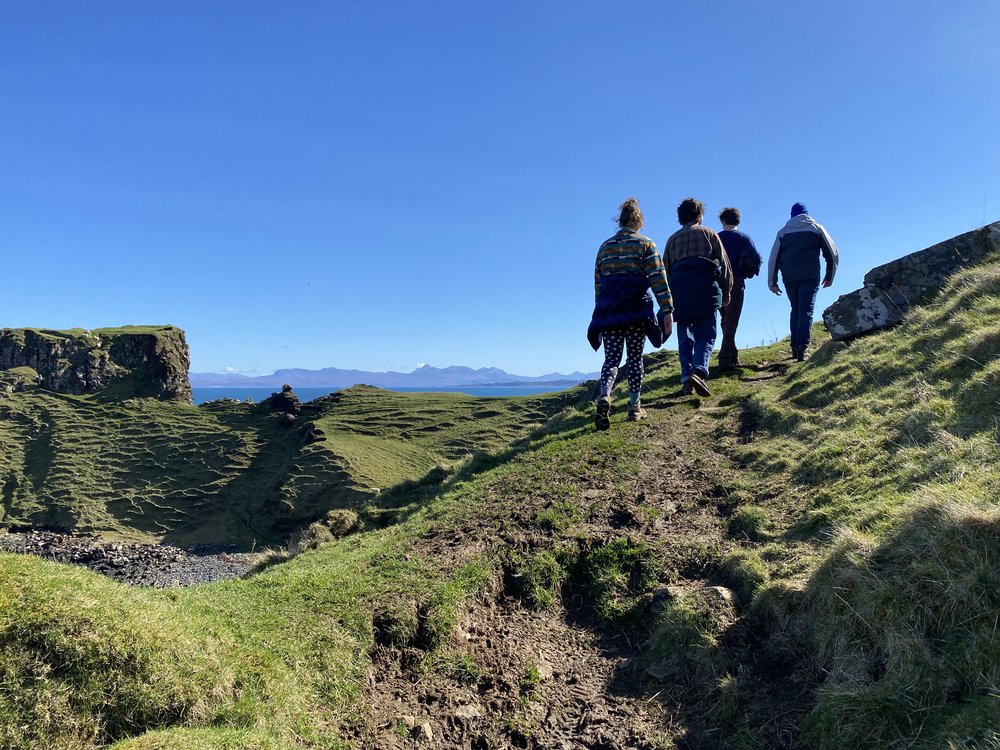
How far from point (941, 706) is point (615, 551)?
148 inches

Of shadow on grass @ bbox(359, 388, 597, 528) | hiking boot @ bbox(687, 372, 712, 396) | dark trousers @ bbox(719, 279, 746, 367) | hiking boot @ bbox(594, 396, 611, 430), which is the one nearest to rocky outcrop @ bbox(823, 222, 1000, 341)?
dark trousers @ bbox(719, 279, 746, 367)

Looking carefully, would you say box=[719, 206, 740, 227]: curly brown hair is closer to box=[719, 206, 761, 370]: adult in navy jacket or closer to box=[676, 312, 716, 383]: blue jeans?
box=[719, 206, 761, 370]: adult in navy jacket

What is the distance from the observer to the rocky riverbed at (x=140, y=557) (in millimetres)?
40344

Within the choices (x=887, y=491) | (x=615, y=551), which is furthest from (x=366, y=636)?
(x=887, y=491)

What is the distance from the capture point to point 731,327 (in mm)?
15680

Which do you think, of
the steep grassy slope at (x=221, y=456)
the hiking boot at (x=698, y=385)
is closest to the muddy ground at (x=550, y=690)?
the hiking boot at (x=698, y=385)

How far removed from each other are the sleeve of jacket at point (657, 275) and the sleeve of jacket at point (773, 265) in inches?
241

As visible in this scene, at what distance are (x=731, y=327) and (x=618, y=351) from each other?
6636 millimetres

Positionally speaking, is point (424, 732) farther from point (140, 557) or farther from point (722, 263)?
point (140, 557)

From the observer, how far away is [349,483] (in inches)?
1854

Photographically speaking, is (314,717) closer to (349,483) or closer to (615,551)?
(615,551)

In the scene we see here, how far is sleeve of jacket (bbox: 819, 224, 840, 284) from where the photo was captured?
13984 mm

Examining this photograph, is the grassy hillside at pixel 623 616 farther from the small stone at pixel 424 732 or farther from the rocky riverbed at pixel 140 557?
the rocky riverbed at pixel 140 557

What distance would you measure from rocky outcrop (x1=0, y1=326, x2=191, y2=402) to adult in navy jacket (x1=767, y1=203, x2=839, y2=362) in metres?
87.5
